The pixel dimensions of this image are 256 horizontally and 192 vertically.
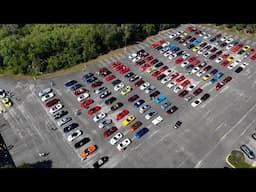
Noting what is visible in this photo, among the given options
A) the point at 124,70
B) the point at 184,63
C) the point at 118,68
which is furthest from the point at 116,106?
the point at 184,63

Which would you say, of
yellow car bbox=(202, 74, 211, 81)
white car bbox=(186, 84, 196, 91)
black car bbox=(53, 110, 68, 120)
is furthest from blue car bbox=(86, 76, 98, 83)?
yellow car bbox=(202, 74, 211, 81)

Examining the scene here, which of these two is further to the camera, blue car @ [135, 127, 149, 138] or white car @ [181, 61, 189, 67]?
white car @ [181, 61, 189, 67]

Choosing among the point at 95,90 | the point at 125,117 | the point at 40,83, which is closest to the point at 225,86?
the point at 125,117

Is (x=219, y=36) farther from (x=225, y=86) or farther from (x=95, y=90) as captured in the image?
(x=95, y=90)

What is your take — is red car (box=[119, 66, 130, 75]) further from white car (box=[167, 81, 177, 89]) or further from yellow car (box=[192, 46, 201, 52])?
yellow car (box=[192, 46, 201, 52])

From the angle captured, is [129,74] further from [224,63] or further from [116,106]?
[224,63]

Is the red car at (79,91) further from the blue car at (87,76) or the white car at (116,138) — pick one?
the white car at (116,138)
